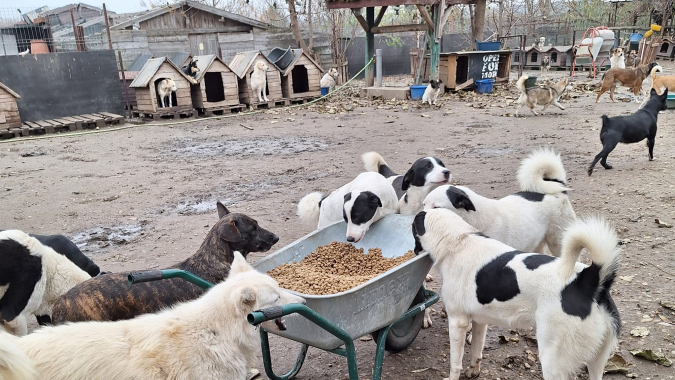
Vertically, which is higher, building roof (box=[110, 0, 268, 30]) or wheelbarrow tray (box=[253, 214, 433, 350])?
building roof (box=[110, 0, 268, 30])

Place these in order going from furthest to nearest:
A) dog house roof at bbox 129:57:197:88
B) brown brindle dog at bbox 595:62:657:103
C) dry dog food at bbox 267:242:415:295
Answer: brown brindle dog at bbox 595:62:657:103 < dog house roof at bbox 129:57:197:88 < dry dog food at bbox 267:242:415:295

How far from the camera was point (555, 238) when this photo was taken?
3.99 meters

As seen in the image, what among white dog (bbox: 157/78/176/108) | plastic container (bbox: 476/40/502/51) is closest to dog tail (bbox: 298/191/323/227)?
white dog (bbox: 157/78/176/108)

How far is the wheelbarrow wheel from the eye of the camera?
11.2 ft

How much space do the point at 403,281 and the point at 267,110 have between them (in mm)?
13010

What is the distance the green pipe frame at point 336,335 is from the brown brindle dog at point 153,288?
65cm

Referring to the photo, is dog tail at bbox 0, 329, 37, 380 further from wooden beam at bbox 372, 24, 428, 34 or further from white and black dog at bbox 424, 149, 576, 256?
wooden beam at bbox 372, 24, 428, 34

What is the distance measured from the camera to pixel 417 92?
615 inches

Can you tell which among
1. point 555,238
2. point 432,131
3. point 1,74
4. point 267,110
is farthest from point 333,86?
point 555,238

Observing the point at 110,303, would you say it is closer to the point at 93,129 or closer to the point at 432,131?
the point at 432,131

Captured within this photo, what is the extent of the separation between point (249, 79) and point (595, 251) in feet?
46.5

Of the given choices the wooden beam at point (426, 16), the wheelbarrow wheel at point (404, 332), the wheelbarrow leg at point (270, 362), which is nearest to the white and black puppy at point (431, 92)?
the wooden beam at point (426, 16)

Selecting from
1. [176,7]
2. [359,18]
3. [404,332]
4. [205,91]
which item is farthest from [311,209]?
[176,7]

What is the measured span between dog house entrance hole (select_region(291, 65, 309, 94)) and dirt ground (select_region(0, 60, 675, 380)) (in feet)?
14.7
